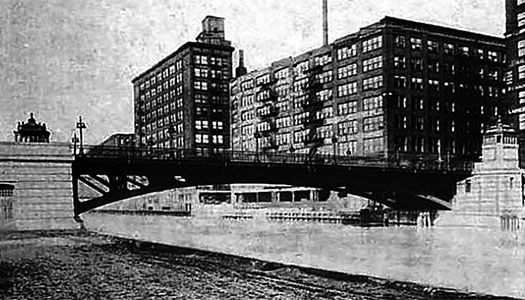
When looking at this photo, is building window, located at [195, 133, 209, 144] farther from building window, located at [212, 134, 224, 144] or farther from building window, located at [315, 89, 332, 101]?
building window, located at [315, 89, 332, 101]

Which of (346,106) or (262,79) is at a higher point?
(262,79)

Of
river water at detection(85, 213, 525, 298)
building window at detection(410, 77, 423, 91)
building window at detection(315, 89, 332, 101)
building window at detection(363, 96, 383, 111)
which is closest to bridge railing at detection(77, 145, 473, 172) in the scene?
river water at detection(85, 213, 525, 298)

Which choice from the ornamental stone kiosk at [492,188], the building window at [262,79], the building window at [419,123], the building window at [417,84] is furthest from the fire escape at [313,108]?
the ornamental stone kiosk at [492,188]

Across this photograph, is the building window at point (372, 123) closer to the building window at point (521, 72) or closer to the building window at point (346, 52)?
the building window at point (346, 52)

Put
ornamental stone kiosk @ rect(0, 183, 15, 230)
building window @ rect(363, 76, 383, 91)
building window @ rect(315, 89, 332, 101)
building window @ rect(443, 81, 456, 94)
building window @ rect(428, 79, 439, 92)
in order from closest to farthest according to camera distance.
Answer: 1. ornamental stone kiosk @ rect(0, 183, 15, 230)
2. building window @ rect(363, 76, 383, 91)
3. building window @ rect(428, 79, 439, 92)
4. building window @ rect(443, 81, 456, 94)
5. building window @ rect(315, 89, 332, 101)

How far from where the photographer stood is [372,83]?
283ft

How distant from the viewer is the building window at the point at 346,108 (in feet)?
297

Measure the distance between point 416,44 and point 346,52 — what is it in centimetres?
1015

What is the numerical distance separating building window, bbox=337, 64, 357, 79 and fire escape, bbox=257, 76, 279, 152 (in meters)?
18.3

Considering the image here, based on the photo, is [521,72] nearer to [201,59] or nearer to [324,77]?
[324,77]

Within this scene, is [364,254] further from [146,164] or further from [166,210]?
[166,210]

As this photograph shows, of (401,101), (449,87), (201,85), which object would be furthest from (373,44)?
(201,85)

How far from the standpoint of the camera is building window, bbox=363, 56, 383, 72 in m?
84.6

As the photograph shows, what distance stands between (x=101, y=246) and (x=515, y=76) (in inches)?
2645
